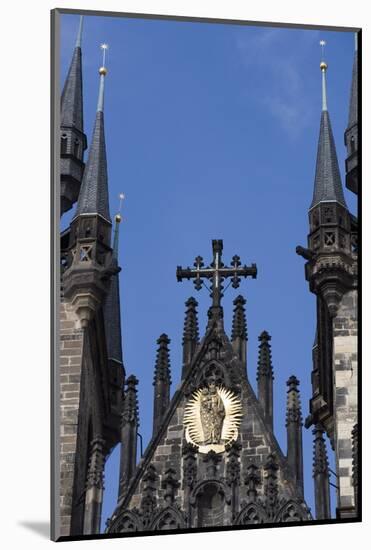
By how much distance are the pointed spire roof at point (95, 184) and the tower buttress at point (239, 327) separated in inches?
63.4

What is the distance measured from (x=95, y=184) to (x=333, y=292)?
2.92 m

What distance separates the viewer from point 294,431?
37375mm

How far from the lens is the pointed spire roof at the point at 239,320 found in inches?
1498

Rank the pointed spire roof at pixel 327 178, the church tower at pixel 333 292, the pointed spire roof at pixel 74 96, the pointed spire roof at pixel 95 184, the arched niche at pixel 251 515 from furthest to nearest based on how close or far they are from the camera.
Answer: the pointed spire roof at pixel 95 184 < the pointed spire roof at pixel 327 178 < the church tower at pixel 333 292 < the arched niche at pixel 251 515 < the pointed spire roof at pixel 74 96

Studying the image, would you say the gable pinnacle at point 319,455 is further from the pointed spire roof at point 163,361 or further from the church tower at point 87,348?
the church tower at point 87,348

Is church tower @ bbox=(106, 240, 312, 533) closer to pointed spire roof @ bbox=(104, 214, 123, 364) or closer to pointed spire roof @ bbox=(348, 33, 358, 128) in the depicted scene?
pointed spire roof @ bbox=(104, 214, 123, 364)

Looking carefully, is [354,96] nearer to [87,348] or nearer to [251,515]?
[87,348]

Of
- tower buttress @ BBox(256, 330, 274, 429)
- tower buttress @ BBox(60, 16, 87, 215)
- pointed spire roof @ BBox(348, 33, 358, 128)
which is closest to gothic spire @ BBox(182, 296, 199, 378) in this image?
tower buttress @ BBox(256, 330, 274, 429)

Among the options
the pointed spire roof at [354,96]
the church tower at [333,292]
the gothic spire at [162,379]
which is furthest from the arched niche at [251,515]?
the pointed spire roof at [354,96]

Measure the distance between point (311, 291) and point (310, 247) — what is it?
0.47 metres

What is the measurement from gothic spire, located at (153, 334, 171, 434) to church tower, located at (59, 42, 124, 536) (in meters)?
0.67

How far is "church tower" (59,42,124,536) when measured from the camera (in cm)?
3634

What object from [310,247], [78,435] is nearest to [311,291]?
[310,247]

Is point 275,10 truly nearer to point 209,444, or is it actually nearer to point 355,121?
point 355,121
